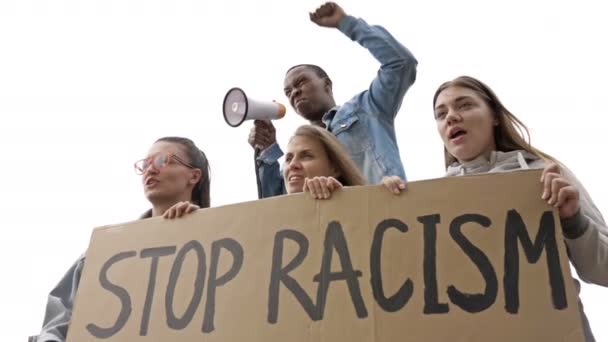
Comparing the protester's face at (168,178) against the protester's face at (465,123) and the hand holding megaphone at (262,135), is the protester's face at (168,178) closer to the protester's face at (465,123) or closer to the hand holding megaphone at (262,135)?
the hand holding megaphone at (262,135)

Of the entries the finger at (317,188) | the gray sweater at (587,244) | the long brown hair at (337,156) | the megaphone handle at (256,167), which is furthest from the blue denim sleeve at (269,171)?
the gray sweater at (587,244)

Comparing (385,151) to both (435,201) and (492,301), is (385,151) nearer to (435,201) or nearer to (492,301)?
(435,201)

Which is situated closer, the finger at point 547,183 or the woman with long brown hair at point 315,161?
the finger at point 547,183

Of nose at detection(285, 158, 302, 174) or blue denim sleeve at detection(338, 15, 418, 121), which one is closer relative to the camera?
nose at detection(285, 158, 302, 174)

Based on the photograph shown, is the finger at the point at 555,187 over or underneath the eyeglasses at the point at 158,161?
underneath

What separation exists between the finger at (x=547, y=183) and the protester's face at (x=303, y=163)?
83 centimetres

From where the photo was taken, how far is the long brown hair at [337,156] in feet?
7.49

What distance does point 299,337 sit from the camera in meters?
1.57

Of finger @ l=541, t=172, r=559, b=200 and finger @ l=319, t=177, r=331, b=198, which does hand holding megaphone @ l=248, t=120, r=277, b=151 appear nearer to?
finger @ l=319, t=177, r=331, b=198

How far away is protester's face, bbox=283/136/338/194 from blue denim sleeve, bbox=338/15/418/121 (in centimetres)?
50

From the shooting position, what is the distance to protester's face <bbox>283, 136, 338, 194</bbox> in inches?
89.2

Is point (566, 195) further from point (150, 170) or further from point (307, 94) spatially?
point (307, 94)

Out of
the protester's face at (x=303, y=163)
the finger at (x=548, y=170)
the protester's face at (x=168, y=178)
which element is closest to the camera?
the finger at (x=548, y=170)

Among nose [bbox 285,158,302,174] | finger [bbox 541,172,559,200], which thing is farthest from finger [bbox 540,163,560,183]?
nose [bbox 285,158,302,174]
